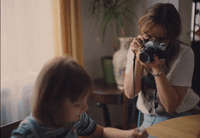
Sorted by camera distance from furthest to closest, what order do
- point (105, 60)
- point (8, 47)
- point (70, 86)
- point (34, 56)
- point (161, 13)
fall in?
point (105, 60) < point (34, 56) < point (8, 47) < point (161, 13) < point (70, 86)

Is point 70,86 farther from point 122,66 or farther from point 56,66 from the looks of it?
point 122,66

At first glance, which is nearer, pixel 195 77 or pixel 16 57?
pixel 16 57

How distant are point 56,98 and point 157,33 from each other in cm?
77

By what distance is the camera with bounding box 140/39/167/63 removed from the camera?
106 centimetres

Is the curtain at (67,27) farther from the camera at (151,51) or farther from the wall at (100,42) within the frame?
the camera at (151,51)

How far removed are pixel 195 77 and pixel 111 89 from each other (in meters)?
0.86

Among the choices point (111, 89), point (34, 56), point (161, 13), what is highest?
point (161, 13)

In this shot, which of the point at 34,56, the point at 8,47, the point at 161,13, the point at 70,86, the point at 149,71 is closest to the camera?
the point at 70,86

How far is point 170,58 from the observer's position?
126 centimetres

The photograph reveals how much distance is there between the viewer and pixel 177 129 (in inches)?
36.6

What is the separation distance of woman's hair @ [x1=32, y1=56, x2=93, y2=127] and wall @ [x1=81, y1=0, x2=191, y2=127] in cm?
134

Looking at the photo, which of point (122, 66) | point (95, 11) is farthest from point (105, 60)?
point (95, 11)

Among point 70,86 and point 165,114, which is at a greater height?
point 70,86

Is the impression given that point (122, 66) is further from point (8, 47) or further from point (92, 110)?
point (8, 47)
